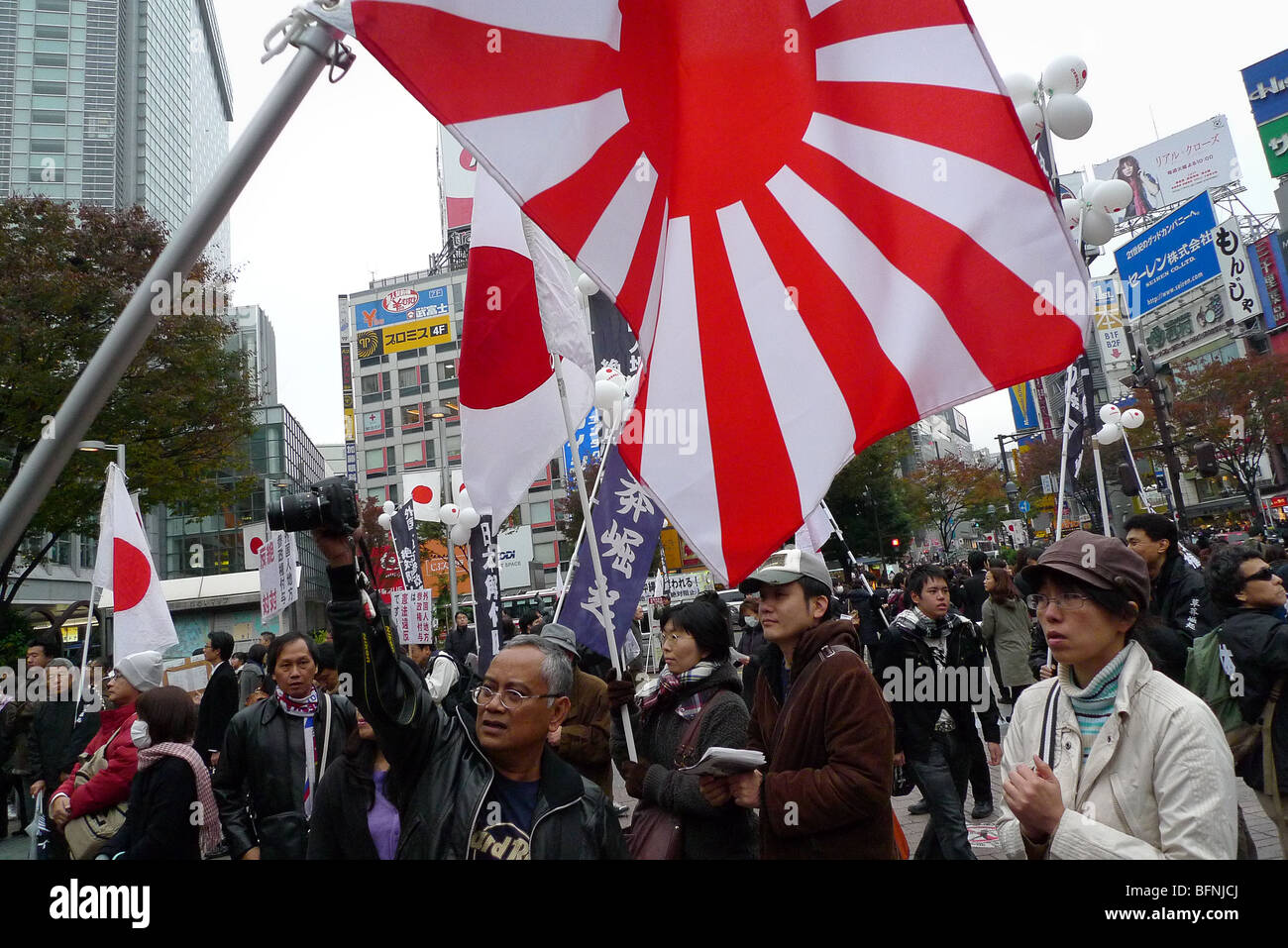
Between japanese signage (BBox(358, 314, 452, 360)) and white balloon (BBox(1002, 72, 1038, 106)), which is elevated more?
japanese signage (BBox(358, 314, 452, 360))

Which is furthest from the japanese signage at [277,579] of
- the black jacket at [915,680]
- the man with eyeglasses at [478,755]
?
the man with eyeglasses at [478,755]

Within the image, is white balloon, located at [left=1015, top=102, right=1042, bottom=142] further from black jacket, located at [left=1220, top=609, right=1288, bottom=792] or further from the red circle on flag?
the red circle on flag

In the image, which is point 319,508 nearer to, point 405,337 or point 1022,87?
point 1022,87

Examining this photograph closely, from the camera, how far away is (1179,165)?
65.3 meters

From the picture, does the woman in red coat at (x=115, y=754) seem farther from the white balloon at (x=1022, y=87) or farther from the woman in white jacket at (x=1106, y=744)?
the white balloon at (x=1022, y=87)

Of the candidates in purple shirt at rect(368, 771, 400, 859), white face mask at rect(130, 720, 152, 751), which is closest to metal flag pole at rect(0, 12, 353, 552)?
purple shirt at rect(368, 771, 400, 859)

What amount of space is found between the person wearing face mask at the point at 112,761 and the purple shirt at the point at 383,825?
7.26ft

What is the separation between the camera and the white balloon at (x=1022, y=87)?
222 inches

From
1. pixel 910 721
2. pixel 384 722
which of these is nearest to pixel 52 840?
pixel 384 722

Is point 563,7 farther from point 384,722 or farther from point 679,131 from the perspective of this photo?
point 384,722

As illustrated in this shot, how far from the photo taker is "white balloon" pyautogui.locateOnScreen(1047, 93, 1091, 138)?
17.8 feet

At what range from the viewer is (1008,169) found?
2879mm

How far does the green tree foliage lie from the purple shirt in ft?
46.2

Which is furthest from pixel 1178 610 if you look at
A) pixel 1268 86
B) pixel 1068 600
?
pixel 1268 86
